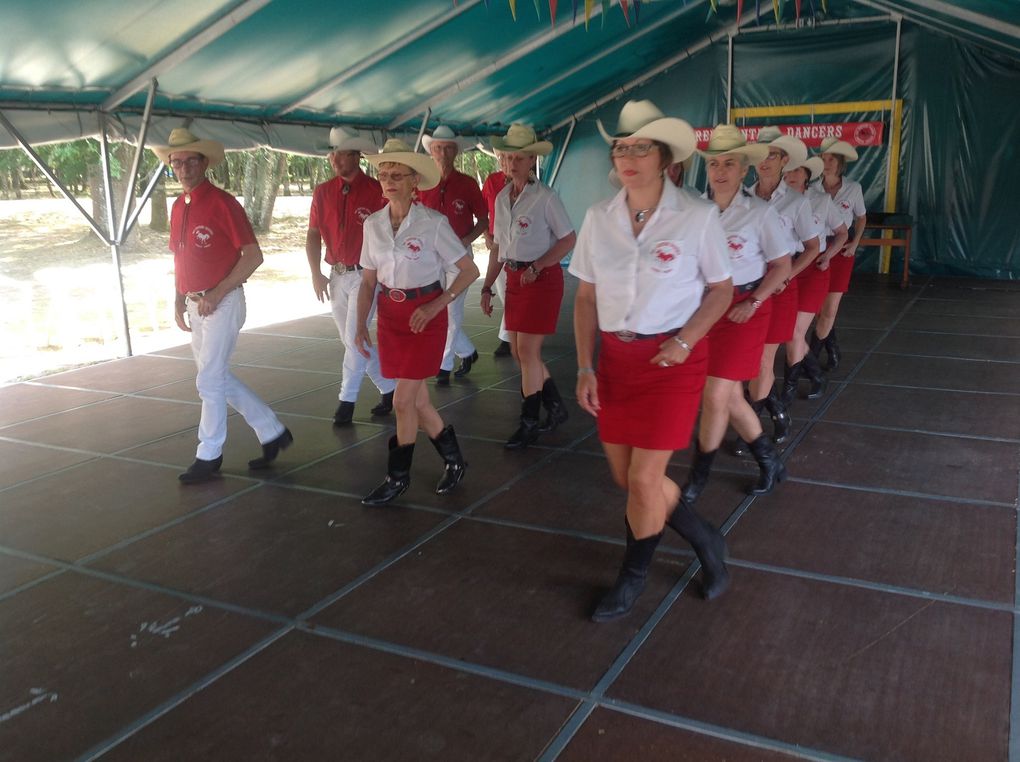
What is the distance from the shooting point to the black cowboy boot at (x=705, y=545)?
3434 millimetres

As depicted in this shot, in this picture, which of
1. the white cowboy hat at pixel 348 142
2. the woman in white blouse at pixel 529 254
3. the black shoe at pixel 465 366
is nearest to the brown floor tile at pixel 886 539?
the woman in white blouse at pixel 529 254

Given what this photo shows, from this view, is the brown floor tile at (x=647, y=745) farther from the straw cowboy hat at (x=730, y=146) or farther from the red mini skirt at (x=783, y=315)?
the red mini skirt at (x=783, y=315)

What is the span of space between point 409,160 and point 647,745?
2.79 metres

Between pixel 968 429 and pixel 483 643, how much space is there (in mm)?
4031

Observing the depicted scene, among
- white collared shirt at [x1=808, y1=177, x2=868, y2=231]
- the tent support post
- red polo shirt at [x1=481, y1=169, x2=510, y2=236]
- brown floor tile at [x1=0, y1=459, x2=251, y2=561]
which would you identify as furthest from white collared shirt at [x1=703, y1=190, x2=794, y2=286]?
the tent support post

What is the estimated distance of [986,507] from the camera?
A: 4.36 meters

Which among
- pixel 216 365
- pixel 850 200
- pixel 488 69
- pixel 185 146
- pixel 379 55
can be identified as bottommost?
pixel 216 365

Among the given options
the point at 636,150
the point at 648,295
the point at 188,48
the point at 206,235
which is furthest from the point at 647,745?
the point at 188,48

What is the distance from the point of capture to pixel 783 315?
4949 millimetres

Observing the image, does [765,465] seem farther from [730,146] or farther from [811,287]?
[811,287]

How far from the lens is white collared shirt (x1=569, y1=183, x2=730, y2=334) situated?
3.02 metres

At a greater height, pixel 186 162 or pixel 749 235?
pixel 186 162

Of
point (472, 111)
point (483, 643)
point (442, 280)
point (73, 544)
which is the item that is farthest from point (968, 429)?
point (472, 111)

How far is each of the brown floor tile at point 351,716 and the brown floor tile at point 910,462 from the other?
273cm
